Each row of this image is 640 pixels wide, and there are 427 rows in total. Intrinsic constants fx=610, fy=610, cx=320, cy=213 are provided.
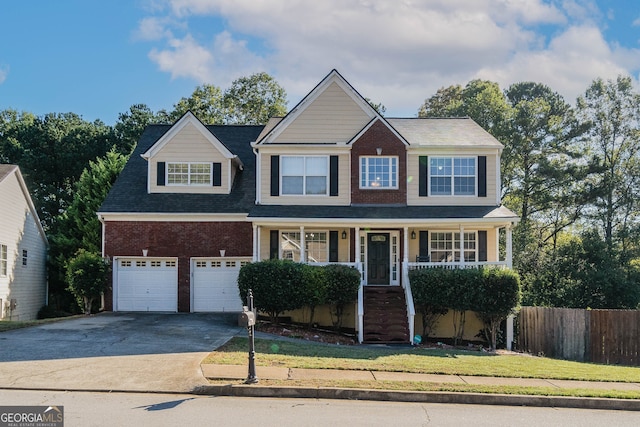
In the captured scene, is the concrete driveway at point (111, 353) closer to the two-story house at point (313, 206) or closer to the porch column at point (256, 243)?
the porch column at point (256, 243)

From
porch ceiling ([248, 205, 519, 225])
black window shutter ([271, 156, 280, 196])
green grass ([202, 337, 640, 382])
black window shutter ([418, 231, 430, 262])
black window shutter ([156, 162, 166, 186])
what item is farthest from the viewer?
black window shutter ([156, 162, 166, 186])

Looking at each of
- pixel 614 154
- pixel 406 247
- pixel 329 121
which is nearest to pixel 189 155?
pixel 329 121

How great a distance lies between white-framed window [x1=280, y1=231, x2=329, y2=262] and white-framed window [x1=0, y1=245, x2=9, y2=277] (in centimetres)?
1190

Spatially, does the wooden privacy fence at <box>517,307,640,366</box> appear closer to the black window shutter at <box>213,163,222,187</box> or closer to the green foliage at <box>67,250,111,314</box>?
the black window shutter at <box>213,163,222,187</box>

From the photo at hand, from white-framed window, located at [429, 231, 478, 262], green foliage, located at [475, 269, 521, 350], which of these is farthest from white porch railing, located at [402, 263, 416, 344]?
white-framed window, located at [429, 231, 478, 262]

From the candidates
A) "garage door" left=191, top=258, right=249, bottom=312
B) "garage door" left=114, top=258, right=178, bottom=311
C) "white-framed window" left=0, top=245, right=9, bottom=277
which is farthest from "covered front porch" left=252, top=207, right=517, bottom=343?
"white-framed window" left=0, top=245, right=9, bottom=277

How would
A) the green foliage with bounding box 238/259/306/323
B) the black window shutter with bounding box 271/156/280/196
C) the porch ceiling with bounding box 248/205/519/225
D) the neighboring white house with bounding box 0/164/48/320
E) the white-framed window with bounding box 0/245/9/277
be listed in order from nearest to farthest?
1. the green foliage with bounding box 238/259/306/323
2. the porch ceiling with bounding box 248/205/519/225
3. the black window shutter with bounding box 271/156/280/196
4. the white-framed window with bounding box 0/245/9/277
5. the neighboring white house with bounding box 0/164/48/320

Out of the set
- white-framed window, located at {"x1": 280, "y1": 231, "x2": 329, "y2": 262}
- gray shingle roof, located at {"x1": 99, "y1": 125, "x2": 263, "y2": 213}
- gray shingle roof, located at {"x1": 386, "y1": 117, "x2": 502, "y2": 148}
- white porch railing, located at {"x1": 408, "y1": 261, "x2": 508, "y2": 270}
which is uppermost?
gray shingle roof, located at {"x1": 386, "y1": 117, "x2": 502, "y2": 148}

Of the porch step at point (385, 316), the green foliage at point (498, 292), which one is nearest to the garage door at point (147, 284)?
the porch step at point (385, 316)

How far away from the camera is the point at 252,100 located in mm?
43344

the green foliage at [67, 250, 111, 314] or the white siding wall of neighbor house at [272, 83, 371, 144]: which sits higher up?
the white siding wall of neighbor house at [272, 83, 371, 144]

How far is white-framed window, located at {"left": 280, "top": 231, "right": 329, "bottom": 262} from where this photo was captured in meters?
22.6

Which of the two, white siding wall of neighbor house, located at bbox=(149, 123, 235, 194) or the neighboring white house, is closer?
white siding wall of neighbor house, located at bbox=(149, 123, 235, 194)

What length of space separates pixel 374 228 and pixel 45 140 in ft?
84.5
